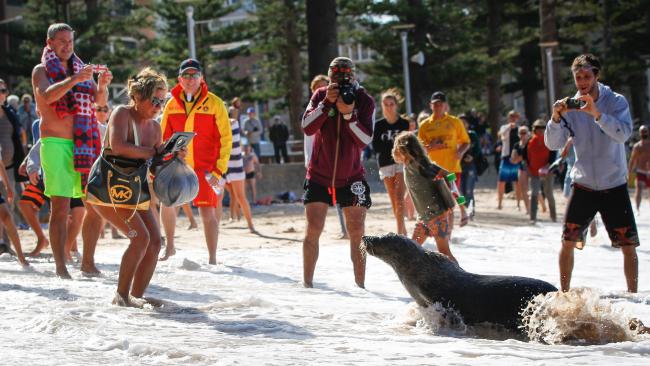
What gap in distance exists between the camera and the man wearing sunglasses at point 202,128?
1002cm

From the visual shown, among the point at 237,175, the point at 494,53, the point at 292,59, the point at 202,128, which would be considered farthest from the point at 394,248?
the point at 494,53

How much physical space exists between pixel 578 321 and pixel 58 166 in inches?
175

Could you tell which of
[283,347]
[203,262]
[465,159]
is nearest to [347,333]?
[283,347]

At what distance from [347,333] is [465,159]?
8757mm

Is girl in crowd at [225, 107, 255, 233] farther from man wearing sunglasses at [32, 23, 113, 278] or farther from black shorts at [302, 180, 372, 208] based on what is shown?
black shorts at [302, 180, 372, 208]

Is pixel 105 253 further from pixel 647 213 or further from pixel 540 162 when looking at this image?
pixel 647 213

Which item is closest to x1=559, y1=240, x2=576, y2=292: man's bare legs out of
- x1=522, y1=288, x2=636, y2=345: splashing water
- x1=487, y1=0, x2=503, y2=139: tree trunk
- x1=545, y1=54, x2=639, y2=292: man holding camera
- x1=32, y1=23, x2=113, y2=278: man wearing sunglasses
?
x1=545, y1=54, x2=639, y2=292: man holding camera

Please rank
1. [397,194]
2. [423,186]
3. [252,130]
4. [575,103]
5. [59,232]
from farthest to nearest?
[252,130]
[397,194]
[423,186]
[59,232]
[575,103]

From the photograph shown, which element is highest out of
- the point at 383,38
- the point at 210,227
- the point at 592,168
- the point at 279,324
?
the point at 383,38

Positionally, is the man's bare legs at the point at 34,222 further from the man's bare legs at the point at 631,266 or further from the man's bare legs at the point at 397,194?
Answer: the man's bare legs at the point at 631,266

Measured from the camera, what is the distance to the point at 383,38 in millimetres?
39625

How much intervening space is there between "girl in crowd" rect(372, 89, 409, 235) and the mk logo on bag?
6.02 meters

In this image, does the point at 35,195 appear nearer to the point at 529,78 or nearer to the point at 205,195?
the point at 205,195

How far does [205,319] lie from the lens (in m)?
6.93
